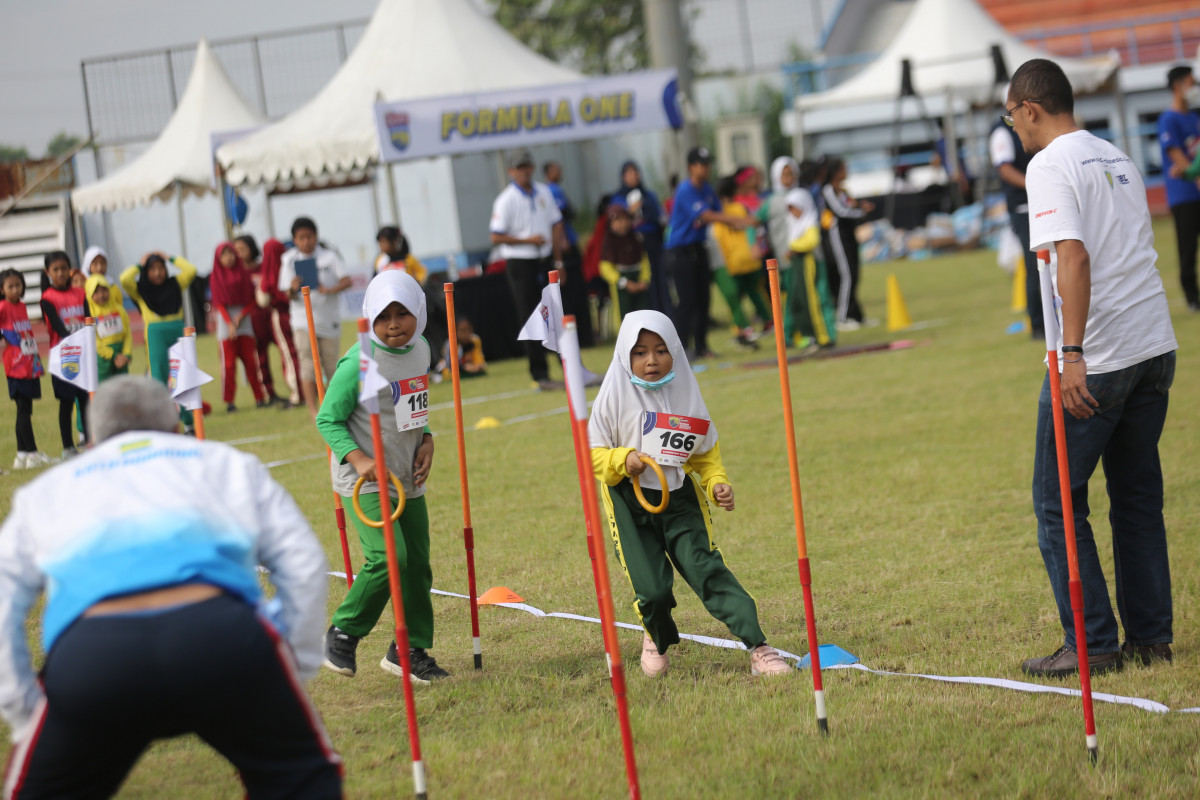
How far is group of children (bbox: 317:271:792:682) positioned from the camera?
4488 mm

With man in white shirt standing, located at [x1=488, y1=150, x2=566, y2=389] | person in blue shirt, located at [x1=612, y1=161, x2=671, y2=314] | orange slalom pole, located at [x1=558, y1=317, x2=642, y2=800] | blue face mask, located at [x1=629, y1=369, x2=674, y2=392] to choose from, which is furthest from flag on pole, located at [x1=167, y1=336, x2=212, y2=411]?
person in blue shirt, located at [x1=612, y1=161, x2=671, y2=314]

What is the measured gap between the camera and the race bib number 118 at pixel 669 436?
455 centimetres

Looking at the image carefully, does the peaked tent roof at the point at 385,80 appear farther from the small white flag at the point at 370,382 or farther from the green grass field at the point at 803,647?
the small white flag at the point at 370,382

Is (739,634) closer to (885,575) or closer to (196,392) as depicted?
(885,575)

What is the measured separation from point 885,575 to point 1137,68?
101ft

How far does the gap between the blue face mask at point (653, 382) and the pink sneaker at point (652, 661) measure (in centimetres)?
97

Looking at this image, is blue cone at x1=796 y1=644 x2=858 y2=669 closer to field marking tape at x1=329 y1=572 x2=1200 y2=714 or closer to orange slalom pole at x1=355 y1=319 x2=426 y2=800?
field marking tape at x1=329 y1=572 x2=1200 y2=714

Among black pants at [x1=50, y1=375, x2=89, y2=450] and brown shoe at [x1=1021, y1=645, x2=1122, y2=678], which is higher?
black pants at [x1=50, y1=375, x2=89, y2=450]

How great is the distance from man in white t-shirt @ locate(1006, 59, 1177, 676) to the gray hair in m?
2.71

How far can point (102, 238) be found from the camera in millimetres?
31812

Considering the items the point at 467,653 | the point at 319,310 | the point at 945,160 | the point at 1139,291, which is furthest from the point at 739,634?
the point at 945,160

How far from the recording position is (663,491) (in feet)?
14.3

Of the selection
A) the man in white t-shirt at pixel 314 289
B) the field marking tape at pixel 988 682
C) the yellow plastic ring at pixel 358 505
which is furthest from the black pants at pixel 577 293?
the yellow plastic ring at pixel 358 505

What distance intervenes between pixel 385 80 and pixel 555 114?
9.47ft
